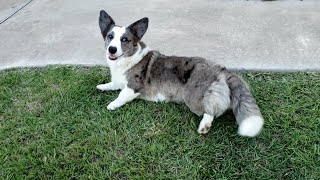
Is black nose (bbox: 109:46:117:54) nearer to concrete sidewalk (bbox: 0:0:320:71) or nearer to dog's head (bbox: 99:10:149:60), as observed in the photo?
dog's head (bbox: 99:10:149:60)

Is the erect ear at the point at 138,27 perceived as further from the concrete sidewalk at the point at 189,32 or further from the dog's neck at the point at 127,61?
the concrete sidewalk at the point at 189,32

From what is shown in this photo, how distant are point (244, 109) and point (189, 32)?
166 cm

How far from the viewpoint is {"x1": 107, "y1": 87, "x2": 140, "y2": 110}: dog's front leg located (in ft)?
9.74

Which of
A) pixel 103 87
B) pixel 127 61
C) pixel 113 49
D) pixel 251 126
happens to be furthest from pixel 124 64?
pixel 251 126

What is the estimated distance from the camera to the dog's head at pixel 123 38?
288 cm

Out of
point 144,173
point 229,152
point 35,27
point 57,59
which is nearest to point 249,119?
point 229,152

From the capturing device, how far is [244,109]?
8.18 ft

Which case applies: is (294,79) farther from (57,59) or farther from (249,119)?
(57,59)

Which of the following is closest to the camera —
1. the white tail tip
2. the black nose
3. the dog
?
the white tail tip

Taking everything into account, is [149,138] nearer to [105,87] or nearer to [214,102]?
[214,102]

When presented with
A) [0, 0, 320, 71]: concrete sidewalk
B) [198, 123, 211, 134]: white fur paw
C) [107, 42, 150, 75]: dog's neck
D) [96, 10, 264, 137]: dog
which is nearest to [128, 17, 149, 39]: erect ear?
[96, 10, 264, 137]: dog

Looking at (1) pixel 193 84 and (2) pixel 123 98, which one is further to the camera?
(2) pixel 123 98

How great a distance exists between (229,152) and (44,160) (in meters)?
1.27

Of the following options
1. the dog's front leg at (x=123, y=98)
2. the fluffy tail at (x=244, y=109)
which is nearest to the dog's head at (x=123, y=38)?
the dog's front leg at (x=123, y=98)
